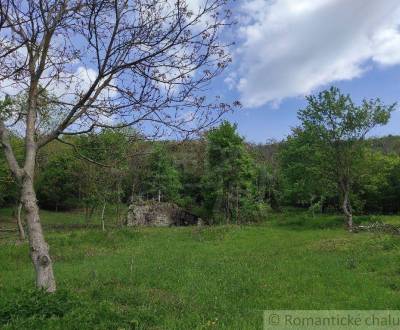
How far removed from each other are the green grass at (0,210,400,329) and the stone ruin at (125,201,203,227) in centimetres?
1810

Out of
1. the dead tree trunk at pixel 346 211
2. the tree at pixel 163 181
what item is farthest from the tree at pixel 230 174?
the dead tree trunk at pixel 346 211

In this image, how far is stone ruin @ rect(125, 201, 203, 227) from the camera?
4388 centimetres

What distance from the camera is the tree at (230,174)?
148ft

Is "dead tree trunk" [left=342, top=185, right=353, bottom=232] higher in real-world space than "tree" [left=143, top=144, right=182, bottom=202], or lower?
lower

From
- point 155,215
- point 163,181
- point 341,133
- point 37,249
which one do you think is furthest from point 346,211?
point 37,249

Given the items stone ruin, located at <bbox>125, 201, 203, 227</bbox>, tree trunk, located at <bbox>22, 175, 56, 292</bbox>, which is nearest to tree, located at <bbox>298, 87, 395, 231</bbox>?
stone ruin, located at <bbox>125, 201, 203, 227</bbox>

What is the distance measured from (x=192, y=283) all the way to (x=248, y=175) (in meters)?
34.7

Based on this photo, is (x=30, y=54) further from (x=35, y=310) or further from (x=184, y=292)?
(x=184, y=292)

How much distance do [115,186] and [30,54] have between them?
3749 cm

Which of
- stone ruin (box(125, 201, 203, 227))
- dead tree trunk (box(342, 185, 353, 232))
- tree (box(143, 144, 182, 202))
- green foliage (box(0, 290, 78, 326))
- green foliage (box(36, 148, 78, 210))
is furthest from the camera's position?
green foliage (box(36, 148, 78, 210))

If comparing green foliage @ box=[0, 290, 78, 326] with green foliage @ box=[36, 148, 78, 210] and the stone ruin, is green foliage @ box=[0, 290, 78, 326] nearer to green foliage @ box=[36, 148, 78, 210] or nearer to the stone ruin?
the stone ruin

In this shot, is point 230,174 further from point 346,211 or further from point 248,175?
point 346,211

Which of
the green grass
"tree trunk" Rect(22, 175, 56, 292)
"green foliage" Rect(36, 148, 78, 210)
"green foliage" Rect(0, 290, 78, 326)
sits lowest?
the green grass

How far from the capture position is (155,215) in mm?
45031
